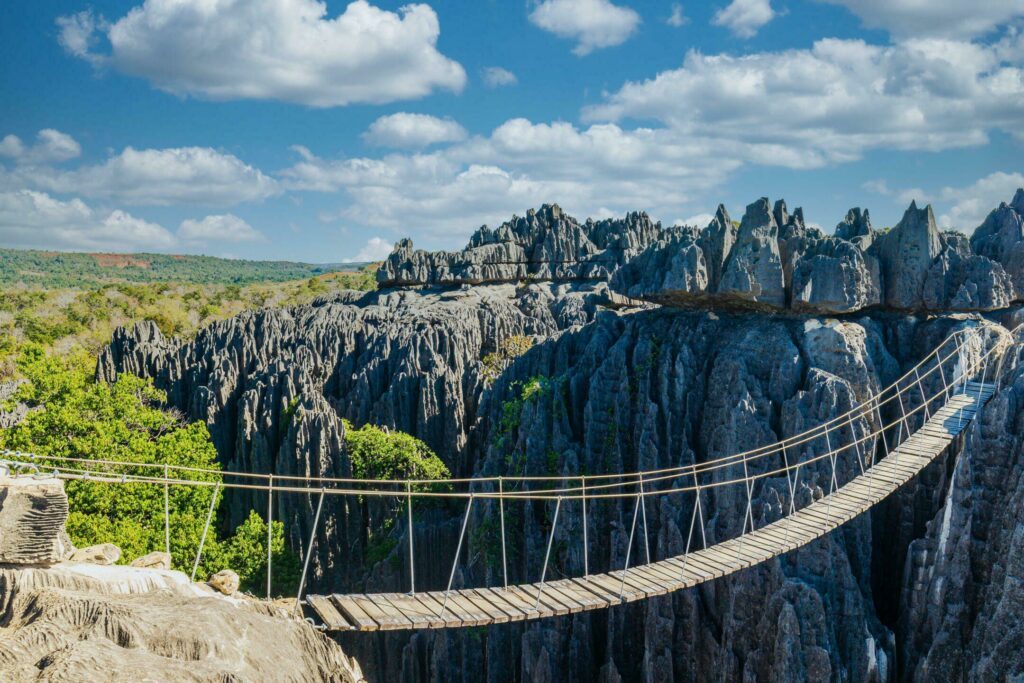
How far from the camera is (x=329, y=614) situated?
33.2ft

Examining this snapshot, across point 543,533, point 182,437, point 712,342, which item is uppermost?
point 712,342

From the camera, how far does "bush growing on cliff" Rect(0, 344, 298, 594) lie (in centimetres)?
2283

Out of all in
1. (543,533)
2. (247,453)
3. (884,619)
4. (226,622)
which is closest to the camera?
(226,622)

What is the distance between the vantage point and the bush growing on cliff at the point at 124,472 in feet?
74.9

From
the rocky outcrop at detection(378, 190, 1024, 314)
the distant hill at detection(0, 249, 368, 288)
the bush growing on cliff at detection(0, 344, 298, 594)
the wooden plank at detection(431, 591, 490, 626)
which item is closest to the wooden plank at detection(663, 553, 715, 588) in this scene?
the wooden plank at detection(431, 591, 490, 626)

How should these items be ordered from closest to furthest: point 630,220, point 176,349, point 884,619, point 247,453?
point 884,619 < point 247,453 < point 176,349 < point 630,220

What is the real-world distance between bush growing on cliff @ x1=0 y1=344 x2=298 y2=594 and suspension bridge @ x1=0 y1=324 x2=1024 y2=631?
34.7 inches

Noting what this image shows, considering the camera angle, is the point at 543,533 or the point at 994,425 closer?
the point at 994,425

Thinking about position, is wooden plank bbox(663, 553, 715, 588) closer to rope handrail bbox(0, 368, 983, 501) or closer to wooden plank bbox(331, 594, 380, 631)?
rope handrail bbox(0, 368, 983, 501)

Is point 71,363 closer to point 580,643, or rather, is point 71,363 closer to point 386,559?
point 386,559

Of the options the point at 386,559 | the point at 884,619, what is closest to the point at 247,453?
the point at 386,559

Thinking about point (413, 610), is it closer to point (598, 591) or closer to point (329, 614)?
point (329, 614)

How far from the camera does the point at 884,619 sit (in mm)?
19375

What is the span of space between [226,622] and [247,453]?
102ft
